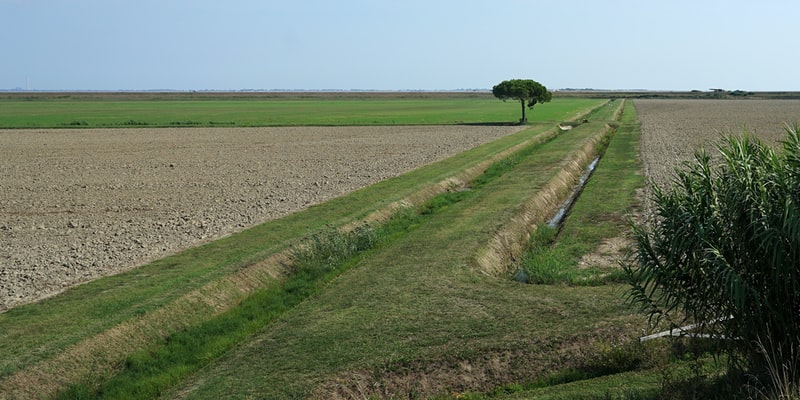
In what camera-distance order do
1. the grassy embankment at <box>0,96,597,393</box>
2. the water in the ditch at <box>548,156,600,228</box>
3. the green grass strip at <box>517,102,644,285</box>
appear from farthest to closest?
the water in the ditch at <box>548,156,600,228</box>, the green grass strip at <box>517,102,644,285</box>, the grassy embankment at <box>0,96,597,393</box>

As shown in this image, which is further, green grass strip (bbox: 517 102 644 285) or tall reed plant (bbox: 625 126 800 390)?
green grass strip (bbox: 517 102 644 285)

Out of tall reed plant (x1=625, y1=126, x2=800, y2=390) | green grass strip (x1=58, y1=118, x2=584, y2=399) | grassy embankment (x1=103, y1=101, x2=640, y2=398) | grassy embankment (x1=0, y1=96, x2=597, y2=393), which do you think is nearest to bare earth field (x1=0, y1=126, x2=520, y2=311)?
grassy embankment (x1=0, y1=96, x2=597, y2=393)

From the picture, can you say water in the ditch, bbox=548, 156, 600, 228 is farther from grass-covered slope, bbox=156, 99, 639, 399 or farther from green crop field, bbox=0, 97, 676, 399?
grass-covered slope, bbox=156, 99, 639, 399

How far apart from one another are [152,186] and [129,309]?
19.1m

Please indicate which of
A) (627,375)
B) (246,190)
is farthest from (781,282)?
(246,190)

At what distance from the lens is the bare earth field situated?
62.8 ft

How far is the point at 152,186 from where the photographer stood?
32.2m

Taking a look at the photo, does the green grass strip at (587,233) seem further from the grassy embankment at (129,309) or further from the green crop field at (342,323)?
the grassy embankment at (129,309)

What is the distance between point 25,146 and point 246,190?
1258 inches

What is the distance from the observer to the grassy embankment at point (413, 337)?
1139 cm

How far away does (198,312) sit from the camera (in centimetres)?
1478

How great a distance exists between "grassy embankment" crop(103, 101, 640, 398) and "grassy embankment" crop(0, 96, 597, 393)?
2.38ft

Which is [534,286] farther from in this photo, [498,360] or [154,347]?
[154,347]

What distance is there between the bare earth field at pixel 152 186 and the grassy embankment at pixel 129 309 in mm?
1188
